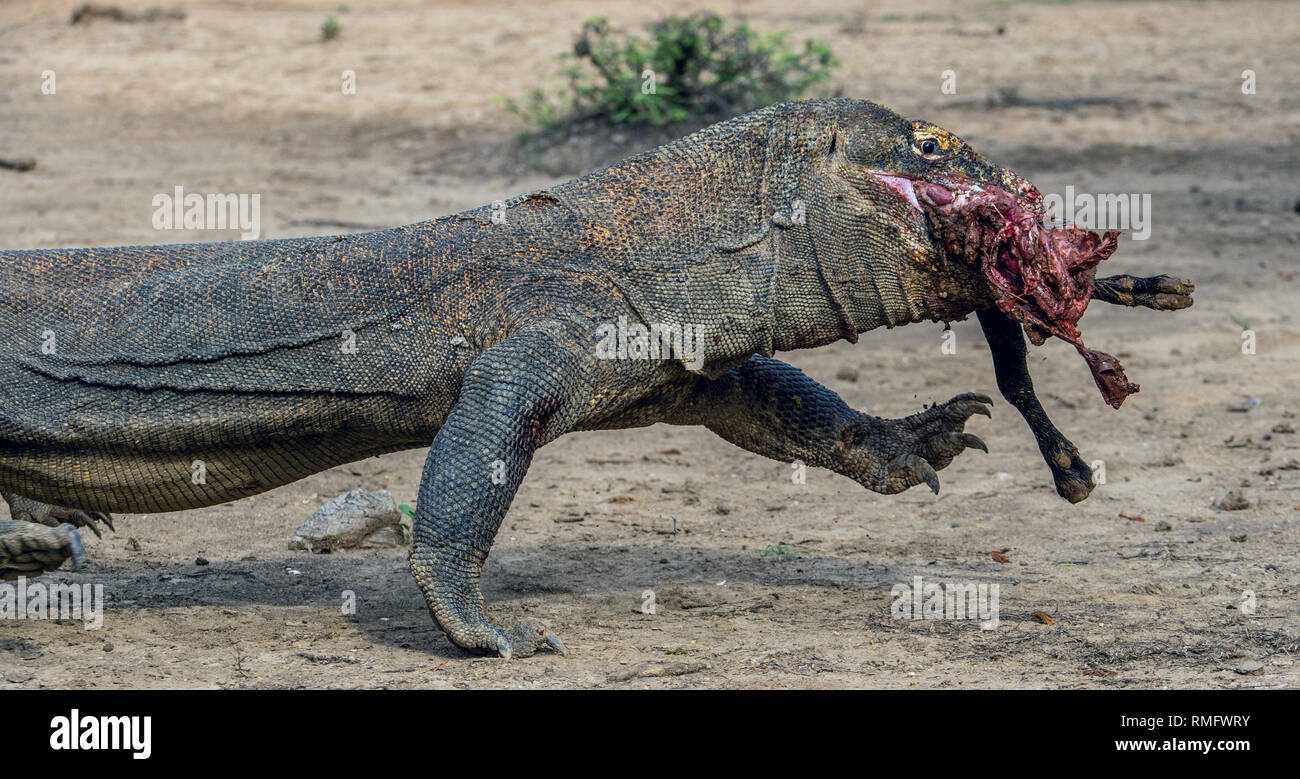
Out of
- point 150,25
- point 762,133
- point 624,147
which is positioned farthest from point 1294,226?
point 150,25

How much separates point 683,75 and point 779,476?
6284 mm

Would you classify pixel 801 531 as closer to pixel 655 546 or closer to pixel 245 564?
pixel 655 546

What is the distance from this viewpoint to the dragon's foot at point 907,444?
539 centimetres

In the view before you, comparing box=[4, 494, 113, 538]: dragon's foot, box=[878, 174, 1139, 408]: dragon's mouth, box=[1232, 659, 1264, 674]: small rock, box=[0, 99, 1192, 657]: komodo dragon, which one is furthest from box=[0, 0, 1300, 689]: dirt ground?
box=[878, 174, 1139, 408]: dragon's mouth

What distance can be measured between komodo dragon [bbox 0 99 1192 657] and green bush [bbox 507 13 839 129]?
750 cm

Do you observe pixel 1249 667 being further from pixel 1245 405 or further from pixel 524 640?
pixel 1245 405

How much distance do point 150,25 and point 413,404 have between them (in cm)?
1345

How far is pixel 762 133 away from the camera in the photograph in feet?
15.9

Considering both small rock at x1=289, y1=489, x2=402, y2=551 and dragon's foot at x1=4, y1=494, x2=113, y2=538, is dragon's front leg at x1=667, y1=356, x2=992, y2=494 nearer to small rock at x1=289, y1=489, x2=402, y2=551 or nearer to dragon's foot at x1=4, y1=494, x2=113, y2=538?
small rock at x1=289, y1=489, x2=402, y2=551

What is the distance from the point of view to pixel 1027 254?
15.0 feet

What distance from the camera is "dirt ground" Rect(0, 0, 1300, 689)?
15.6 ft

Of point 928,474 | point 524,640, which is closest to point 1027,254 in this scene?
point 928,474

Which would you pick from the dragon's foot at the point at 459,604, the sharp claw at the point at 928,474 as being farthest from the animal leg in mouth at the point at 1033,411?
the dragon's foot at the point at 459,604

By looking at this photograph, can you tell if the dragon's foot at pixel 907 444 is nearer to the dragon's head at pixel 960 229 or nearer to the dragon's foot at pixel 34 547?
the dragon's head at pixel 960 229
